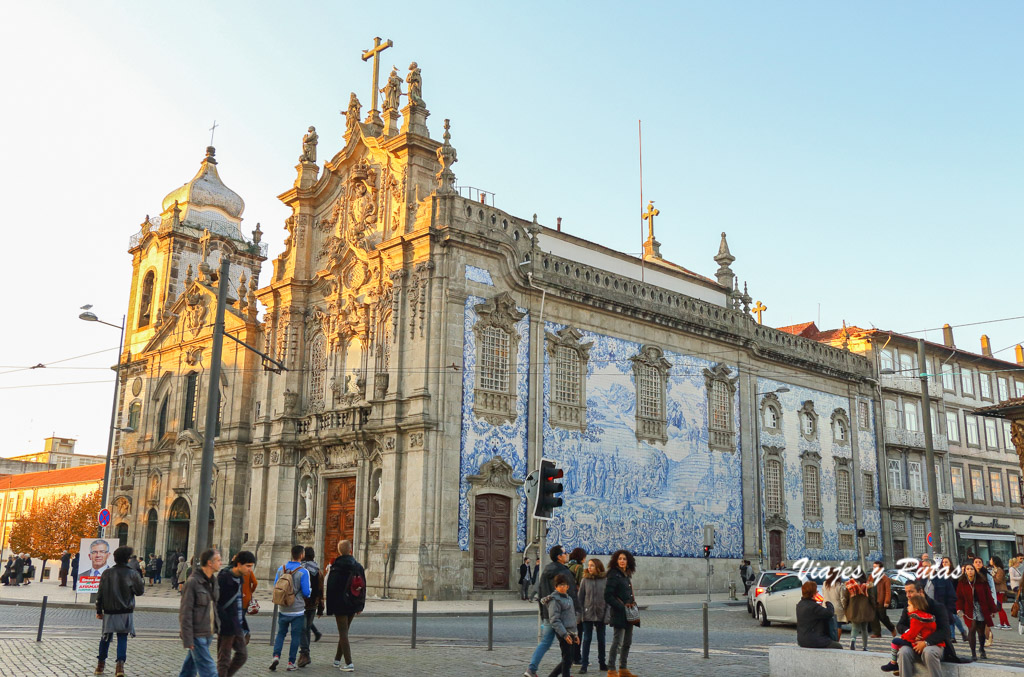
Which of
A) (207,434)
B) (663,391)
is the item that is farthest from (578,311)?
(207,434)

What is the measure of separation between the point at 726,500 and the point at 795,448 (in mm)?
6400

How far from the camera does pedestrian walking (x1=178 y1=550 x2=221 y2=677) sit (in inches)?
404

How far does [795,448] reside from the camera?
4288cm

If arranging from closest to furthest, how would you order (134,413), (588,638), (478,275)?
(588,638), (478,275), (134,413)

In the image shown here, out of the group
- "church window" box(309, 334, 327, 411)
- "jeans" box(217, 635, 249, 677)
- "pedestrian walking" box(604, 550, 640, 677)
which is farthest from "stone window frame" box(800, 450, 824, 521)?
"jeans" box(217, 635, 249, 677)

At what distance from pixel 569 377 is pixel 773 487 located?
13.2 metres

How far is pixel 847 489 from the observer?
45375mm

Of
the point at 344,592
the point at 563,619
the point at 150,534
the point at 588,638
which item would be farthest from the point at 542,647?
the point at 150,534

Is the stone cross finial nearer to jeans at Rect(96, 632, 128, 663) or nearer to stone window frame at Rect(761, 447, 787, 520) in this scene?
stone window frame at Rect(761, 447, 787, 520)

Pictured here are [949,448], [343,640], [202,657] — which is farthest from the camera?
[949,448]

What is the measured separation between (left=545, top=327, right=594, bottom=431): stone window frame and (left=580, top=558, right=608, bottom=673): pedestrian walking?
1819 centimetres

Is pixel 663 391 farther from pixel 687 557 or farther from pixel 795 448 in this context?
pixel 795 448

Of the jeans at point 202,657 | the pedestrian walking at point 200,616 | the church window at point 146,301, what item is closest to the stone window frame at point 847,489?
the church window at point 146,301

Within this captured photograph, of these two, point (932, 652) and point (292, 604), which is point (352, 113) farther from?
point (932, 652)
